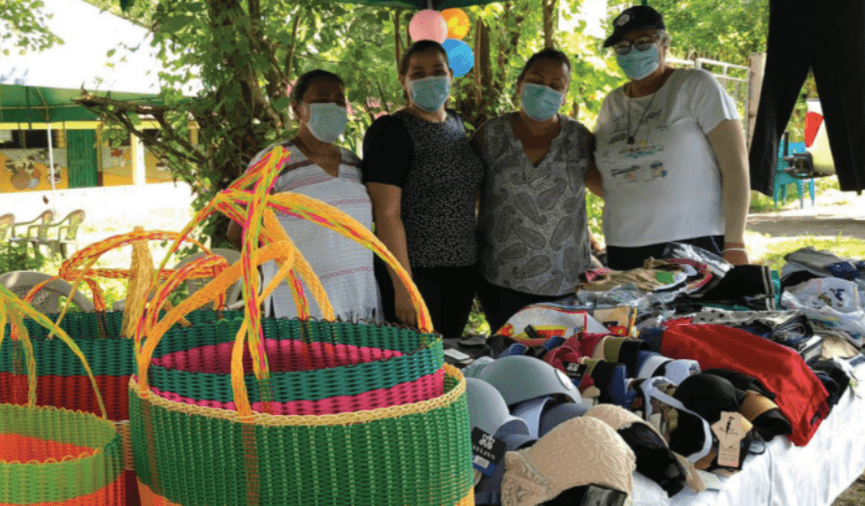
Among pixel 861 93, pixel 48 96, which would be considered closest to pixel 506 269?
pixel 861 93

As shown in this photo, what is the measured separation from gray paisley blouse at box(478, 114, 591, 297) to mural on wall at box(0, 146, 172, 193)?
10.1m

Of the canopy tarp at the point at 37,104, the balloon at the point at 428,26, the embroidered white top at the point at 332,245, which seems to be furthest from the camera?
the canopy tarp at the point at 37,104

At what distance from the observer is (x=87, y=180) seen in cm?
1511

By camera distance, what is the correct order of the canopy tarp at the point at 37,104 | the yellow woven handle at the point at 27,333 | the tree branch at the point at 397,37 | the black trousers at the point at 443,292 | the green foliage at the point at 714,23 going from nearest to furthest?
the yellow woven handle at the point at 27,333 → the black trousers at the point at 443,292 → the tree branch at the point at 397,37 → the canopy tarp at the point at 37,104 → the green foliage at the point at 714,23

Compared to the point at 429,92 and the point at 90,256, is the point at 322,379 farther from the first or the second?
the point at 429,92

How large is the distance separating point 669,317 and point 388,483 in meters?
1.83

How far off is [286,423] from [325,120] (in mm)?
2014

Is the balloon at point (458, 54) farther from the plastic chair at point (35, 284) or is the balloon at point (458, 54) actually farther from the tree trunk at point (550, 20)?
the plastic chair at point (35, 284)

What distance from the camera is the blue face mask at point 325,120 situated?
271 cm

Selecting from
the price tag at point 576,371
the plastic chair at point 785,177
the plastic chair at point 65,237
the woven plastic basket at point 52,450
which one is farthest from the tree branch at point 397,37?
the plastic chair at point 785,177

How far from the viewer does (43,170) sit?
1395 cm

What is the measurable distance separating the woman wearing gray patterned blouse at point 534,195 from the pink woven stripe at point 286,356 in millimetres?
1850

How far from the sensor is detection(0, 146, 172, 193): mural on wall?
523 inches

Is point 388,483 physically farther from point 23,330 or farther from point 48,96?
point 48,96
